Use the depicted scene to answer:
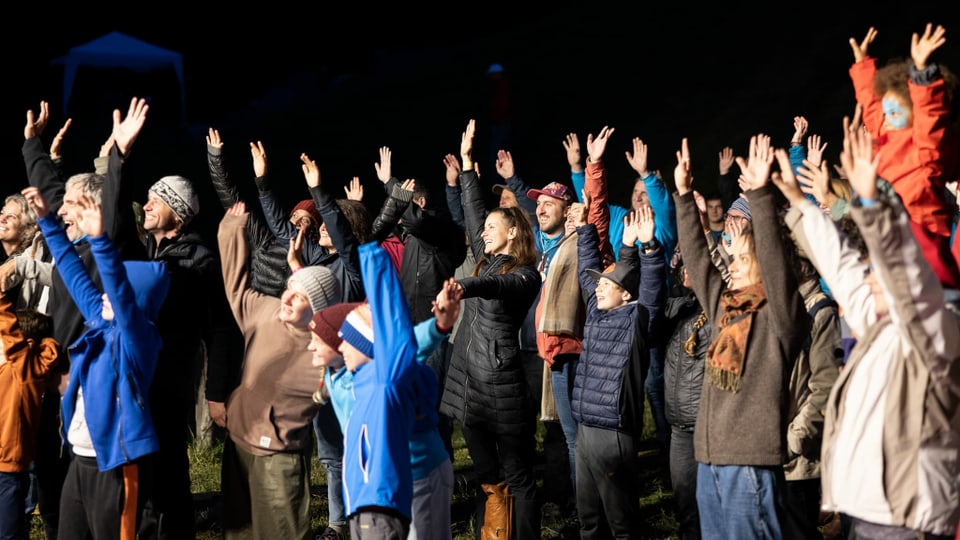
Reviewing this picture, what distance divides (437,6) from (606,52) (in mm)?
4391

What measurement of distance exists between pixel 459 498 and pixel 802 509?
273cm

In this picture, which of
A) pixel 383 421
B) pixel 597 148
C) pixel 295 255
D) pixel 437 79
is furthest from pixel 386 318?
pixel 437 79

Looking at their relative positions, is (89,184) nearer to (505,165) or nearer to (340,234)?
(340,234)

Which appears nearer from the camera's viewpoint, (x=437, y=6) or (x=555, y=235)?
(x=555, y=235)

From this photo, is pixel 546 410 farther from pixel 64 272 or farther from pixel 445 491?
pixel 64 272

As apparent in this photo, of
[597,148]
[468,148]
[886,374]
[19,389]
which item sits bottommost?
[886,374]

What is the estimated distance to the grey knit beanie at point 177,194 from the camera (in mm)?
5984

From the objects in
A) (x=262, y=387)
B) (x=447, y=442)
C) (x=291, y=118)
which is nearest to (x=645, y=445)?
(x=447, y=442)

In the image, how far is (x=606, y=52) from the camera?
2556cm

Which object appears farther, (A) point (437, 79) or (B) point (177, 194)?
(A) point (437, 79)

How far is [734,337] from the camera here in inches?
197

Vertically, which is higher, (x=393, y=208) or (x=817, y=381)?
(x=393, y=208)

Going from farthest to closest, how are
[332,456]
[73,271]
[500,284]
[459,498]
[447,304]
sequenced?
[459,498], [332,456], [500,284], [73,271], [447,304]

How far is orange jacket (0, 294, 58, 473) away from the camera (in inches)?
232
